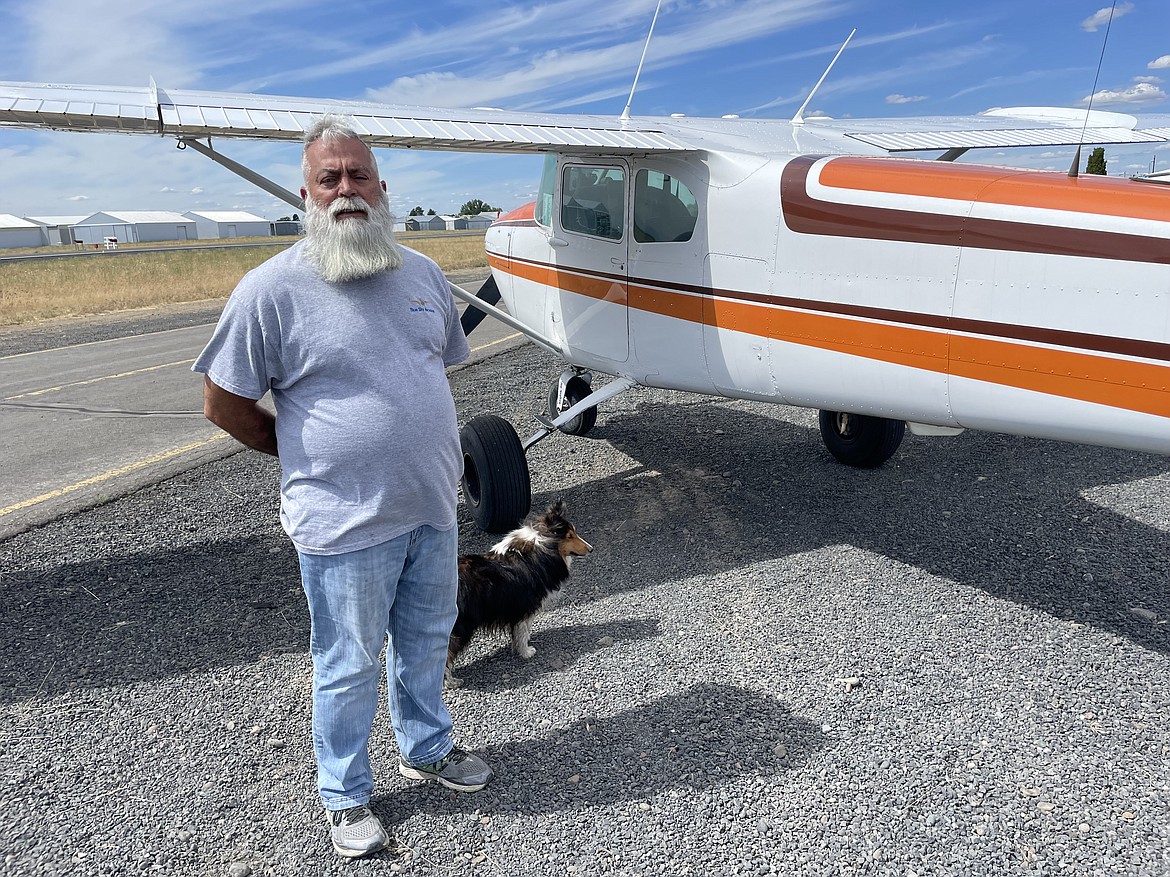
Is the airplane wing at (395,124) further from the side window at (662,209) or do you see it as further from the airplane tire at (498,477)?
the airplane tire at (498,477)

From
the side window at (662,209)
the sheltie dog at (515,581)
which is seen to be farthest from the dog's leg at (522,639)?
the side window at (662,209)

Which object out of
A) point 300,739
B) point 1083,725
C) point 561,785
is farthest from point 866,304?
point 300,739

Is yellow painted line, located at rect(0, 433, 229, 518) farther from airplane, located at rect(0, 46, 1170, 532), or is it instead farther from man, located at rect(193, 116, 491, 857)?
man, located at rect(193, 116, 491, 857)

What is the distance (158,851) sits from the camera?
2666 millimetres

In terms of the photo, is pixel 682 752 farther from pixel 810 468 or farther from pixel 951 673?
pixel 810 468

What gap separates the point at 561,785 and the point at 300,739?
3.61ft

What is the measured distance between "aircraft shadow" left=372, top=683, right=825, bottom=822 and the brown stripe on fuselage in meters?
2.32

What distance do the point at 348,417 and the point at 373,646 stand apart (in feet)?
2.50

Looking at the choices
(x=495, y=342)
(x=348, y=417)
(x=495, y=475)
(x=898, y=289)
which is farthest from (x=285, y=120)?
(x=495, y=342)

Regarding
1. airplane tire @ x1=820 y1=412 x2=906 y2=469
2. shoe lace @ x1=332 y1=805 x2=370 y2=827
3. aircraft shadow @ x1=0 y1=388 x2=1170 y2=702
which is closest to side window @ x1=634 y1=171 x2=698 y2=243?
aircraft shadow @ x1=0 y1=388 x2=1170 y2=702

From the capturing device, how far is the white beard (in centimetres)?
238

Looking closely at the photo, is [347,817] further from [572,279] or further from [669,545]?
[572,279]

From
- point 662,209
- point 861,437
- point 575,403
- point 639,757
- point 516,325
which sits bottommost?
point 639,757

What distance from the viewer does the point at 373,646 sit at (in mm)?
2604
